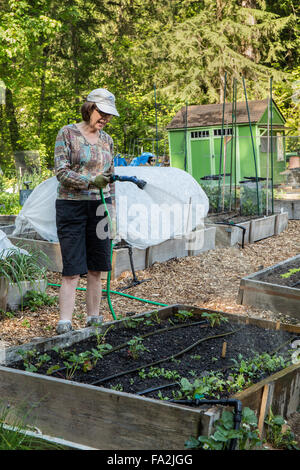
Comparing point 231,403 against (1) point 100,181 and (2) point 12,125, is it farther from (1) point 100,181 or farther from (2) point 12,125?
(2) point 12,125

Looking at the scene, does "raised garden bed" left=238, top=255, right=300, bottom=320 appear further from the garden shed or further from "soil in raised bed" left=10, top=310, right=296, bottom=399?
the garden shed

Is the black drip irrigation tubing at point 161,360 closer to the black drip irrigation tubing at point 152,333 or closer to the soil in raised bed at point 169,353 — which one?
the soil in raised bed at point 169,353

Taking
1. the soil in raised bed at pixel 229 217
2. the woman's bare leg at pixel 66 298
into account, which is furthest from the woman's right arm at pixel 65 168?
the soil in raised bed at pixel 229 217

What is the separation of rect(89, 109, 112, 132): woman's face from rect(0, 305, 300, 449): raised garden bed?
1226mm

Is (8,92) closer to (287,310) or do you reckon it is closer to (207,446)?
(287,310)

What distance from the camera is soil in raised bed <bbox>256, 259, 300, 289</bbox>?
4258mm

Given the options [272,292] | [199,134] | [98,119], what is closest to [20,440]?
[98,119]

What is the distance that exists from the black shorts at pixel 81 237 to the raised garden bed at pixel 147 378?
0.41 meters

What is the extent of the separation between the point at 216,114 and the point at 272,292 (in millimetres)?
11562

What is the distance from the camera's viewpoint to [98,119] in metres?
3.04

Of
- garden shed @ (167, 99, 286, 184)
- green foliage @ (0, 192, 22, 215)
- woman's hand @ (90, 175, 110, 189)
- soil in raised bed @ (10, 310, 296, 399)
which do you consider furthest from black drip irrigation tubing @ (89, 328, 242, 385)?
garden shed @ (167, 99, 286, 184)
